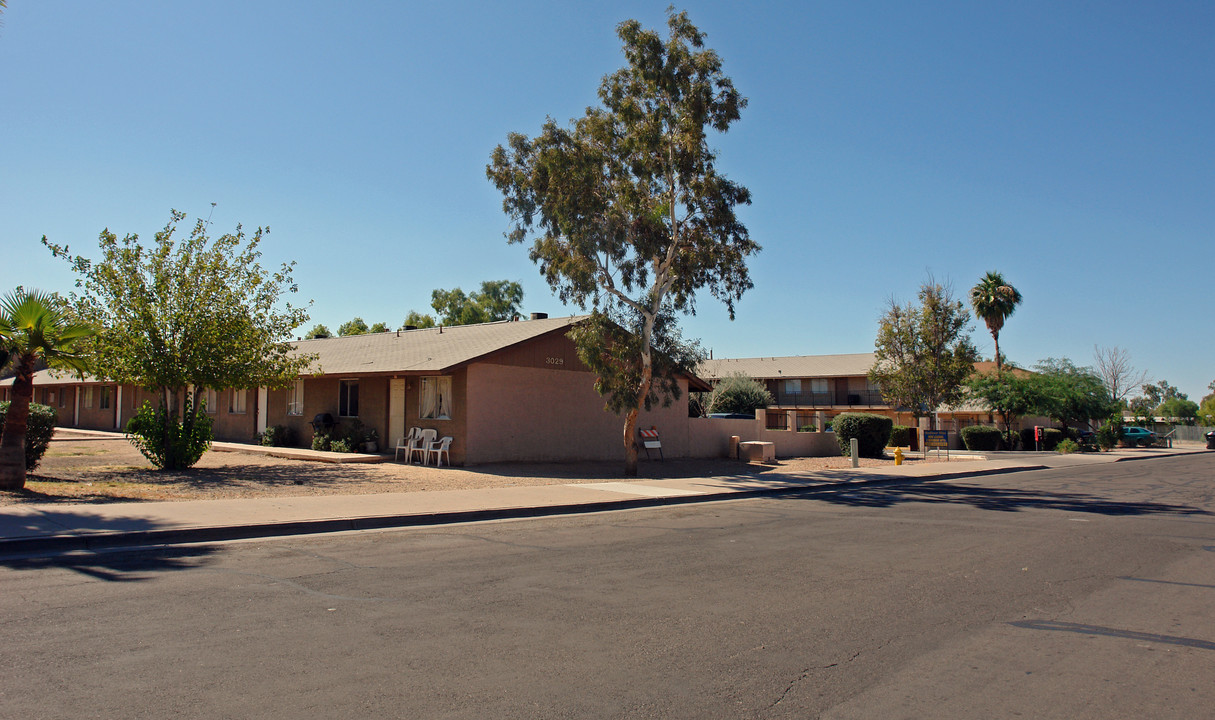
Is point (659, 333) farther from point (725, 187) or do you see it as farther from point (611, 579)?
point (611, 579)

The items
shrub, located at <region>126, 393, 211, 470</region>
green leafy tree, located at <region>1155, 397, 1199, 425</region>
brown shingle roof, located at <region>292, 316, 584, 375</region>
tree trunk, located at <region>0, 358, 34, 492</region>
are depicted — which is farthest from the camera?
green leafy tree, located at <region>1155, 397, 1199, 425</region>

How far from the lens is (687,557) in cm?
977

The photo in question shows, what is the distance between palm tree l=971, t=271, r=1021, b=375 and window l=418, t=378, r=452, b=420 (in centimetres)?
4377

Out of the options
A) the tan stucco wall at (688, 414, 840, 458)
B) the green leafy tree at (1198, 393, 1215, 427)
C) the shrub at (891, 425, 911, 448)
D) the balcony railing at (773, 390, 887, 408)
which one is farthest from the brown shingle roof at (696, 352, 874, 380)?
the green leafy tree at (1198, 393, 1215, 427)

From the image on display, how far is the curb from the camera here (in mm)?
9391

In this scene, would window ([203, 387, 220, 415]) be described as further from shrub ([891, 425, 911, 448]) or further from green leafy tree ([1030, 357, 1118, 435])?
green leafy tree ([1030, 357, 1118, 435])

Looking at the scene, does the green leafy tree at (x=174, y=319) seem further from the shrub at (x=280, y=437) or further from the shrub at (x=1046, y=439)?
the shrub at (x=1046, y=439)

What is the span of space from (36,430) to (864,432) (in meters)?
27.1

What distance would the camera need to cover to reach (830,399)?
58188 mm

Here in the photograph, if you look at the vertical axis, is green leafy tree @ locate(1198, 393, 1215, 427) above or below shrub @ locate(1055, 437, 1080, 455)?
above

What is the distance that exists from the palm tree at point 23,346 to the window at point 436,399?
9.50 meters

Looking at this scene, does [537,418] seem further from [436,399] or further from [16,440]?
[16,440]

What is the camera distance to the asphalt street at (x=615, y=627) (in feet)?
16.0

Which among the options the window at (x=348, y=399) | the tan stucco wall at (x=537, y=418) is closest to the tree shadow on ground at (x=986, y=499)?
the tan stucco wall at (x=537, y=418)
